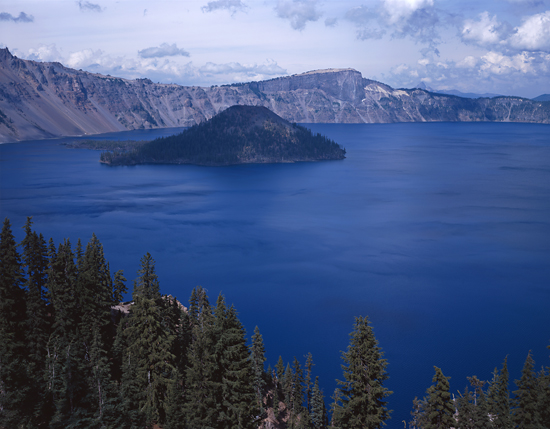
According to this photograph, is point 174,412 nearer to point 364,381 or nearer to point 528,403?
point 364,381

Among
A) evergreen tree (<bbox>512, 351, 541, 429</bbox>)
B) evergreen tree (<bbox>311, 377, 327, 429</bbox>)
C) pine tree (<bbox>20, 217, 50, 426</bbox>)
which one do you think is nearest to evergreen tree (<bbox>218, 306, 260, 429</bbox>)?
pine tree (<bbox>20, 217, 50, 426</bbox>)

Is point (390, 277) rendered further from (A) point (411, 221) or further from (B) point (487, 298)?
(A) point (411, 221)

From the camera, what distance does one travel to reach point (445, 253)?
91938 millimetres

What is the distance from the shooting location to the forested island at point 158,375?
2450cm

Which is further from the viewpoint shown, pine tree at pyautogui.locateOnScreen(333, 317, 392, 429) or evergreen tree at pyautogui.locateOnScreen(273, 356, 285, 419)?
evergreen tree at pyautogui.locateOnScreen(273, 356, 285, 419)

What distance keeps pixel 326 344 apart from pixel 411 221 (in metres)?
67.4

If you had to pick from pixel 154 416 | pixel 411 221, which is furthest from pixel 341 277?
pixel 154 416

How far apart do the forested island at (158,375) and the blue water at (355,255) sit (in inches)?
359

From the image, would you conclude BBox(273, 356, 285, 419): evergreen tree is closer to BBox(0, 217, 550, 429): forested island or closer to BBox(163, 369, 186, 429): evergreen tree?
BBox(0, 217, 550, 429): forested island

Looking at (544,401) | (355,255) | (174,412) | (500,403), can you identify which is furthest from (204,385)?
(355,255)

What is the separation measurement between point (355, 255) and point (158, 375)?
65819mm

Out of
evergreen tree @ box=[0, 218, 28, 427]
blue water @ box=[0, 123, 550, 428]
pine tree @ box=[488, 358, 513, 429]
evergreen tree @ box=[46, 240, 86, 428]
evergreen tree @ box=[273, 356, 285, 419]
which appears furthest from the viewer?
blue water @ box=[0, 123, 550, 428]

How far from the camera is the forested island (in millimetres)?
24500

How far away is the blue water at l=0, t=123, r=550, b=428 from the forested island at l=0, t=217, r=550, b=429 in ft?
29.9
